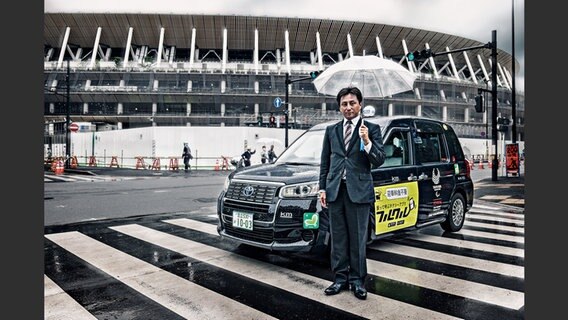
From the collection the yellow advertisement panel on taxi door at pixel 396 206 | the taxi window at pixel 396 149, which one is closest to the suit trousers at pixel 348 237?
the yellow advertisement panel on taxi door at pixel 396 206

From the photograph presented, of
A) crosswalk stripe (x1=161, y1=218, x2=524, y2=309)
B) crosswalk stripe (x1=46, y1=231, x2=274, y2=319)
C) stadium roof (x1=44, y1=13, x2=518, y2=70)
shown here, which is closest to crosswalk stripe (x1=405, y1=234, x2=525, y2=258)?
crosswalk stripe (x1=161, y1=218, x2=524, y2=309)

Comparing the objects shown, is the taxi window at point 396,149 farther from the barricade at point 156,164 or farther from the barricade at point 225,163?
the barricade at point 156,164

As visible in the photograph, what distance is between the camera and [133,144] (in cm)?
3078

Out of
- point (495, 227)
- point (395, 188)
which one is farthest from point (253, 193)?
point (495, 227)

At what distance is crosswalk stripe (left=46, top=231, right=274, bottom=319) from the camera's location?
3298 millimetres

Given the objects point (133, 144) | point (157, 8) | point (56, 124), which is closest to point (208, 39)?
point (157, 8)

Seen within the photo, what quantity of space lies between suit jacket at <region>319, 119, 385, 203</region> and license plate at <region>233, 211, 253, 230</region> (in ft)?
4.12

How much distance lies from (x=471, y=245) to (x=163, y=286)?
178 inches

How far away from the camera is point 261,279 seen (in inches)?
165

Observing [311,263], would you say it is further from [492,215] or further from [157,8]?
[157,8]

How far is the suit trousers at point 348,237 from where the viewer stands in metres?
3.71

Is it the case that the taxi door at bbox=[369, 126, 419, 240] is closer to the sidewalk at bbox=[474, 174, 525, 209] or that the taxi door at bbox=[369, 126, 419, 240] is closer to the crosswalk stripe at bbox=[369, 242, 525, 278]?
the crosswalk stripe at bbox=[369, 242, 525, 278]

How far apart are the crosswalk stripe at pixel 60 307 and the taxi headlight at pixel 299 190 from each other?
2273mm

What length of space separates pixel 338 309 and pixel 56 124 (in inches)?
1558
